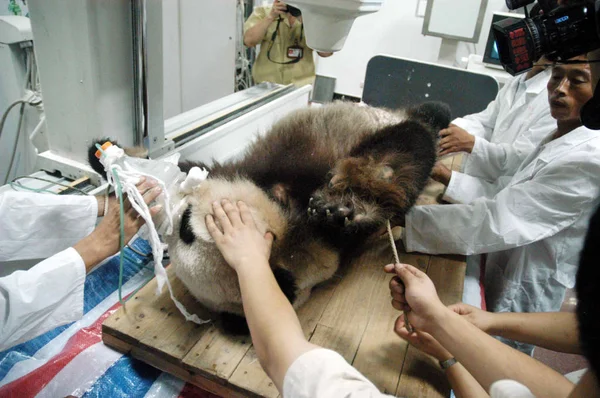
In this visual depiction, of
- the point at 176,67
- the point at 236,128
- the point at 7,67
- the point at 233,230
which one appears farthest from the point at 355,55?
the point at 233,230

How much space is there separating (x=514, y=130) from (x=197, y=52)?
73.2 inches

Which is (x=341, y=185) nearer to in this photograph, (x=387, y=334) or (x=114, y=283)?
(x=387, y=334)

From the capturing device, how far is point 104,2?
979mm

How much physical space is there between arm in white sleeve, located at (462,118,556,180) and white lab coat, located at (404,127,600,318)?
0.28 meters

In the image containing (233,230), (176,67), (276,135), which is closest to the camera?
(233,230)

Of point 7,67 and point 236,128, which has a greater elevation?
point 7,67

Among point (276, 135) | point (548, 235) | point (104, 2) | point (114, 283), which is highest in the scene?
point (104, 2)

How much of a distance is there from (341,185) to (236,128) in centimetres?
80

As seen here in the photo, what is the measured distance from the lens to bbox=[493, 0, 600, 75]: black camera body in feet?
2.87

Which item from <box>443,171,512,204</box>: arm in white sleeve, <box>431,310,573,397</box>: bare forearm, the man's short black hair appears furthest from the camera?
<box>443,171,512,204</box>: arm in white sleeve

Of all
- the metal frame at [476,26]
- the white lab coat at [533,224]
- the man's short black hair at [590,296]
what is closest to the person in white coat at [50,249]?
the man's short black hair at [590,296]

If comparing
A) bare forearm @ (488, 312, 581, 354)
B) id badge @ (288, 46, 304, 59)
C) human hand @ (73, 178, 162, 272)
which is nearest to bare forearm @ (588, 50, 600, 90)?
bare forearm @ (488, 312, 581, 354)

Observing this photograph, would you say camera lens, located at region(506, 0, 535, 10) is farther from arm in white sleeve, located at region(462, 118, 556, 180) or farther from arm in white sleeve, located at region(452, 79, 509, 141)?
arm in white sleeve, located at region(452, 79, 509, 141)

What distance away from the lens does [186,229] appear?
0.85 m
